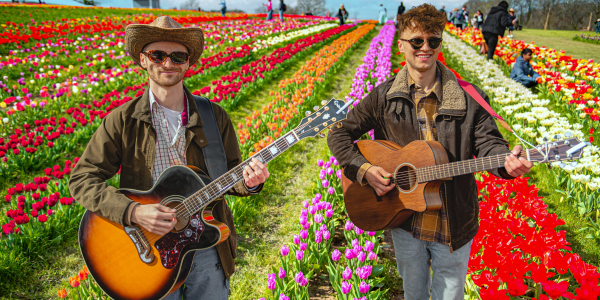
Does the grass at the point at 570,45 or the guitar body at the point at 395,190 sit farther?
the grass at the point at 570,45

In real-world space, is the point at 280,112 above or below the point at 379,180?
below

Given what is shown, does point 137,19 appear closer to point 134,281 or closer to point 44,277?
point 44,277

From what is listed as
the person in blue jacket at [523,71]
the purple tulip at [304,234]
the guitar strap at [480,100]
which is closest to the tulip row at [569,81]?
the person in blue jacket at [523,71]

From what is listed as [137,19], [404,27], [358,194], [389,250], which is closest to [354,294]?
[358,194]

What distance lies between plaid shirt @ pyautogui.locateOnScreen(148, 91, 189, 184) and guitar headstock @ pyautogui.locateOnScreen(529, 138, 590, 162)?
1929 mm

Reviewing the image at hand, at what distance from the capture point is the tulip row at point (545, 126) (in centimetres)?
362

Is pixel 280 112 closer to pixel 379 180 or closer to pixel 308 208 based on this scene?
pixel 308 208

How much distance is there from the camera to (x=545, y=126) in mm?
5484

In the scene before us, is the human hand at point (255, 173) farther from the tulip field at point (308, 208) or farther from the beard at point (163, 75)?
the tulip field at point (308, 208)

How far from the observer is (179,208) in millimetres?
1843

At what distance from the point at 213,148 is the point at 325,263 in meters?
1.85

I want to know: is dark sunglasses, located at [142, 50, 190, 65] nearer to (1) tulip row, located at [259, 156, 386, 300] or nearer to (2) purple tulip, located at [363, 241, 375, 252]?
(1) tulip row, located at [259, 156, 386, 300]

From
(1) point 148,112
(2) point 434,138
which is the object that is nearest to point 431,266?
(2) point 434,138

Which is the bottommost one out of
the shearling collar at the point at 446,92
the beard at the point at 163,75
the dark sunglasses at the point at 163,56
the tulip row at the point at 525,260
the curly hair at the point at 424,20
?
the tulip row at the point at 525,260
